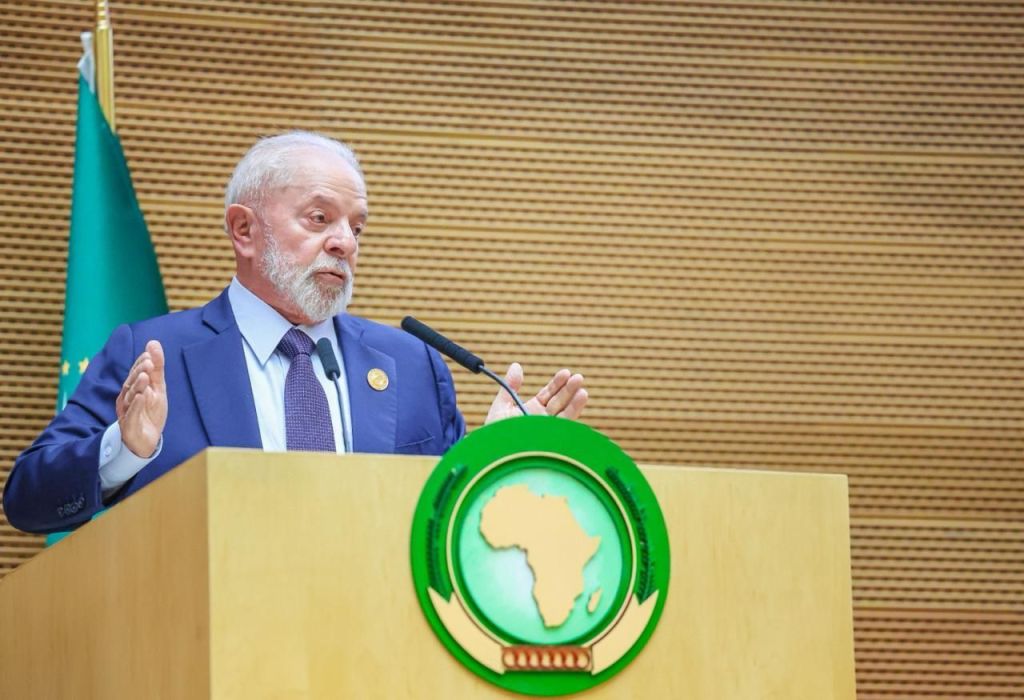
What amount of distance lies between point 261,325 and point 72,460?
0.52 m

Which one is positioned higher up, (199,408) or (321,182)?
(321,182)

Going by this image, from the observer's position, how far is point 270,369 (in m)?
2.73

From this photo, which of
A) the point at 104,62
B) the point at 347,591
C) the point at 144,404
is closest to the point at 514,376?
the point at 144,404

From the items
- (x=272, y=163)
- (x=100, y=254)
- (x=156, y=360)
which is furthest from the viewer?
(x=100, y=254)

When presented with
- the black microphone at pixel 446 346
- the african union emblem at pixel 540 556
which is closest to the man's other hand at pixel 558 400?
the black microphone at pixel 446 346

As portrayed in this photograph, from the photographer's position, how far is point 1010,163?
15.5 feet

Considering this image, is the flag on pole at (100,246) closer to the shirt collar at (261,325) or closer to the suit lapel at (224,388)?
the shirt collar at (261,325)

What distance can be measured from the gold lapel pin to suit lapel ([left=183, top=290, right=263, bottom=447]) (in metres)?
0.24

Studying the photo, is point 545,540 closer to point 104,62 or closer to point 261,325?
point 261,325

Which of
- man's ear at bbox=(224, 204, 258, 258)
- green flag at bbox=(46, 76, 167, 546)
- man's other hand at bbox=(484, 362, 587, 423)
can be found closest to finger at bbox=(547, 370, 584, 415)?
man's other hand at bbox=(484, 362, 587, 423)

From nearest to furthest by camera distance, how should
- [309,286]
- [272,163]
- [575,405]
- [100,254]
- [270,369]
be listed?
[575,405]
[270,369]
[309,286]
[272,163]
[100,254]

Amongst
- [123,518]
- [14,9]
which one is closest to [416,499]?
[123,518]

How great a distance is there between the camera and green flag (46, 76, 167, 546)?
383cm

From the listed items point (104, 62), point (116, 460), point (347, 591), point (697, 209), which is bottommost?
point (347, 591)
